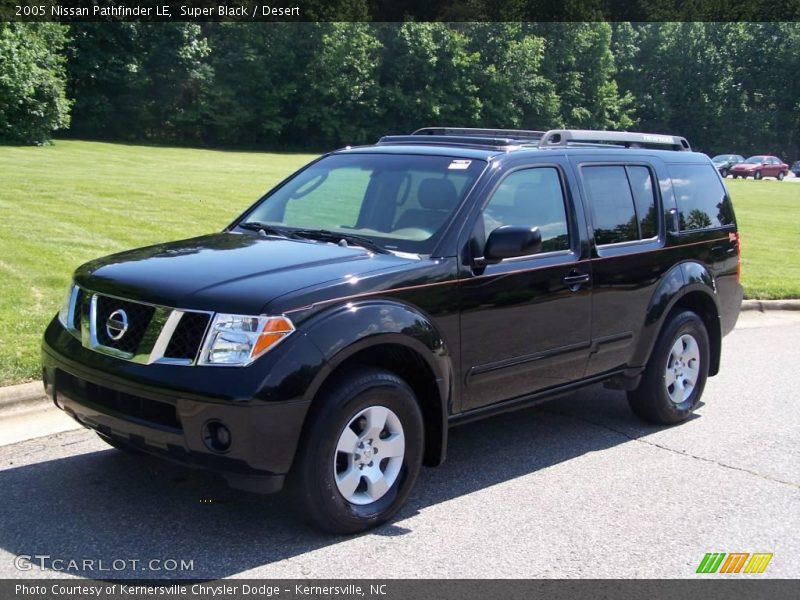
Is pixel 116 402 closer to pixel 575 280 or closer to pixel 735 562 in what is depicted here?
pixel 575 280

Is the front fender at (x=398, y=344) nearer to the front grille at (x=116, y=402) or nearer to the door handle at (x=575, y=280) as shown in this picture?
the front grille at (x=116, y=402)

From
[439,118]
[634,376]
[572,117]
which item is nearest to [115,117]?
[439,118]

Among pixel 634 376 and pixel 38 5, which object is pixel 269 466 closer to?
pixel 634 376

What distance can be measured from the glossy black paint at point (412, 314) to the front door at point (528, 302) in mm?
11

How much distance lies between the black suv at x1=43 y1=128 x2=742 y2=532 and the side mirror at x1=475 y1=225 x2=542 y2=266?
0.05 feet

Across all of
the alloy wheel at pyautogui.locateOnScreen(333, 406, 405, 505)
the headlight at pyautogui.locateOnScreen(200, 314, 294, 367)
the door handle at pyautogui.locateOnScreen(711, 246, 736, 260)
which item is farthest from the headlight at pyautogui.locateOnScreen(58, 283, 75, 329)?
the door handle at pyautogui.locateOnScreen(711, 246, 736, 260)

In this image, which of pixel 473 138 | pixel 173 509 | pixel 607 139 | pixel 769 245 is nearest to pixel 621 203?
pixel 607 139

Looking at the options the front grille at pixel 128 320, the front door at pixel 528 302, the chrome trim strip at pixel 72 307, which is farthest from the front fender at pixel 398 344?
the chrome trim strip at pixel 72 307

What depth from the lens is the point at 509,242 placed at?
16.5 ft

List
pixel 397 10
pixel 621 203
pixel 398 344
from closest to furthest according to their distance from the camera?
1. pixel 398 344
2. pixel 621 203
3. pixel 397 10

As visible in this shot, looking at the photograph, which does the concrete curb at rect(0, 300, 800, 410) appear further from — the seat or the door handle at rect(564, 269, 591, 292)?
the door handle at rect(564, 269, 591, 292)

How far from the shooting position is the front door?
203 inches

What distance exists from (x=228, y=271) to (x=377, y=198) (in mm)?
1331

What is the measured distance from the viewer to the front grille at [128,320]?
173 inches
